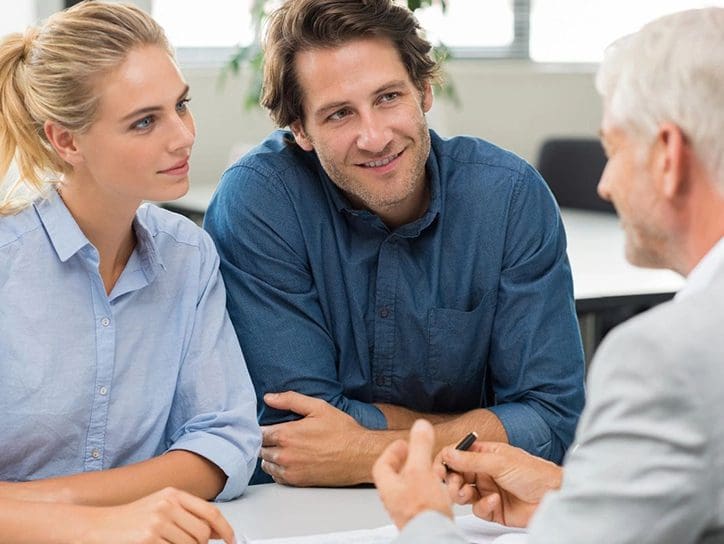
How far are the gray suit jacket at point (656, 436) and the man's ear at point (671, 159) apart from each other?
0.14 m

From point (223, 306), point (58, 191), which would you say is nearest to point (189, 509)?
point (223, 306)

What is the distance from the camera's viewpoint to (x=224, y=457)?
1777 millimetres

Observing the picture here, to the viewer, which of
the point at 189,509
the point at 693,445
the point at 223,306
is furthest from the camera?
the point at 223,306

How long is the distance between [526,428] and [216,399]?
54 cm

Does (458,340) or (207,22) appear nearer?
(458,340)

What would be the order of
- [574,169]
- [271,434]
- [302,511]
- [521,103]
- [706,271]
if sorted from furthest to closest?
[521,103] → [574,169] → [271,434] → [302,511] → [706,271]

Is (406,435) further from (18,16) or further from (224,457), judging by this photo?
(18,16)

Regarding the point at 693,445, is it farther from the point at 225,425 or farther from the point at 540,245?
the point at 540,245

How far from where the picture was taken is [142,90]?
1.84m

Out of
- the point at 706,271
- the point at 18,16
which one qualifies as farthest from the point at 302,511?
the point at 18,16

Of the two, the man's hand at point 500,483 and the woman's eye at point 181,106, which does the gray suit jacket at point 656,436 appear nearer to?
the man's hand at point 500,483

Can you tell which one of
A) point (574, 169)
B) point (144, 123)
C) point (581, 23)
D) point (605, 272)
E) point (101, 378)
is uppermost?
point (144, 123)

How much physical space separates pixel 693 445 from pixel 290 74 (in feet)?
4.61

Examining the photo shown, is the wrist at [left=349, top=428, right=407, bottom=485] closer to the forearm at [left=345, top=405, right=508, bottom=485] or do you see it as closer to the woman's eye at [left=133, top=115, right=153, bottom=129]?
the forearm at [left=345, top=405, right=508, bottom=485]
